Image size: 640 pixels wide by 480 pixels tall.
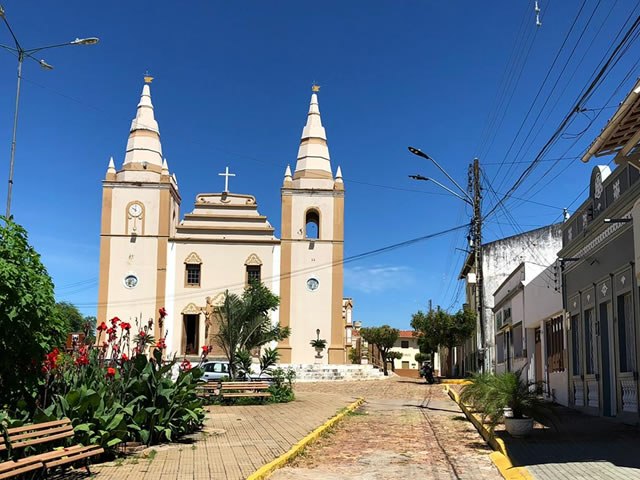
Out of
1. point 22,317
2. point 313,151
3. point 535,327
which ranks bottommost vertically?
point 22,317

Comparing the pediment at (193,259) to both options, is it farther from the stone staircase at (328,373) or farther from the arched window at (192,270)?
the stone staircase at (328,373)

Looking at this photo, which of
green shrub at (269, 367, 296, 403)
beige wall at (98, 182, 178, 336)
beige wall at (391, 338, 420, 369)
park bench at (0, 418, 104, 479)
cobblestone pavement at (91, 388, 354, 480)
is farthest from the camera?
beige wall at (391, 338, 420, 369)

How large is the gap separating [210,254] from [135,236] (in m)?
4.99

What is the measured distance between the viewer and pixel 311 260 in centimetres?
4744

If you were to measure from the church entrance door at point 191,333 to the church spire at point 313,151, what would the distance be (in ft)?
38.1

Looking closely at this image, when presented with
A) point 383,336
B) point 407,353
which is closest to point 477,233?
point 383,336

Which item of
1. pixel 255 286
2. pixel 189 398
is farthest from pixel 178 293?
pixel 189 398

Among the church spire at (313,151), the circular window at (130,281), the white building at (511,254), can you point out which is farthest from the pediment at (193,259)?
the white building at (511,254)

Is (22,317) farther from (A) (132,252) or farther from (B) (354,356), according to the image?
(B) (354,356)

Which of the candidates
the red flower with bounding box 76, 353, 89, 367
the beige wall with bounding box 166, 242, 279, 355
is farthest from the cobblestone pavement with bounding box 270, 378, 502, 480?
the beige wall with bounding box 166, 242, 279, 355

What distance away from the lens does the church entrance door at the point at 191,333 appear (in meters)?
47.5

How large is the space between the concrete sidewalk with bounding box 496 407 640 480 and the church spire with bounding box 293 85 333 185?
115 ft

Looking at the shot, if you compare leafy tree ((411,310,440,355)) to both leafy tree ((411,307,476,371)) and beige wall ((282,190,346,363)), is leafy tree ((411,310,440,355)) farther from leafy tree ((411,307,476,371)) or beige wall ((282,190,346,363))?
beige wall ((282,190,346,363))

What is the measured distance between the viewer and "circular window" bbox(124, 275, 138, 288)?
47.2 meters
